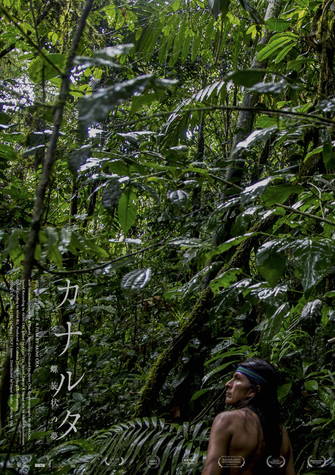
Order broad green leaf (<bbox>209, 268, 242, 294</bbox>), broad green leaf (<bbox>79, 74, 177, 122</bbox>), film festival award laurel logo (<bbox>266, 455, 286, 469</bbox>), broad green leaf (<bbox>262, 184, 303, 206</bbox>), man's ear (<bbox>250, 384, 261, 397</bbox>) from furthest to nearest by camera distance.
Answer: man's ear (<bbox>250, 384, 261, 397</bbox>), film festival award laurel logo (<bbox>266, 455, 286, 469</bbox>), broad green leaf (<bbox>209, 268, 242, 294</bbox>), broad green leaf (<bbox>262, 184, 303, 206</bbox>), broad green leaf (<bbox>79, 74, 177, 122</bbox>)

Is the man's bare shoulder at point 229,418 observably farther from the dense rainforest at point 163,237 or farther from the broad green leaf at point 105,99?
the broad green leaf at point 105,99

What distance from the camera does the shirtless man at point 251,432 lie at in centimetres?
179

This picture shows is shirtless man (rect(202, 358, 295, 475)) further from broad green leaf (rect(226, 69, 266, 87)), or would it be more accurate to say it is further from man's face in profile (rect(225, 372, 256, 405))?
broad green leaf (rect(226, 69, 266, 87))

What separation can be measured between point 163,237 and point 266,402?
1.18 metres

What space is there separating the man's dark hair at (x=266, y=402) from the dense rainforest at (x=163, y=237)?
0.08 metres

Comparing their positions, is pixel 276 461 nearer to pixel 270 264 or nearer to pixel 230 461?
pixel 230 461

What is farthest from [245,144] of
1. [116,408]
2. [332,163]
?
[116,408]

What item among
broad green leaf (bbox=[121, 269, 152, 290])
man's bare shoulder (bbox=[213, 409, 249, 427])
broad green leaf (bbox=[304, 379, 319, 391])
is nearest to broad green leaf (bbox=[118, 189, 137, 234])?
broad green leaf (bbox=[121, 269, 152, 290])

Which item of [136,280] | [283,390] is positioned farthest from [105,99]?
[283,390]

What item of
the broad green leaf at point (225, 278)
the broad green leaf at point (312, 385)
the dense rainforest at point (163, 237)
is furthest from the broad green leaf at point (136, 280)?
the broad green leaf at point (312, 385)

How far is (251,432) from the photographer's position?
184 cm

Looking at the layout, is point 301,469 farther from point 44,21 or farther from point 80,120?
point 44,21

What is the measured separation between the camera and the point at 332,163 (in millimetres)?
1342

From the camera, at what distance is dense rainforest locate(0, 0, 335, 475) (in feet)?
3.13
